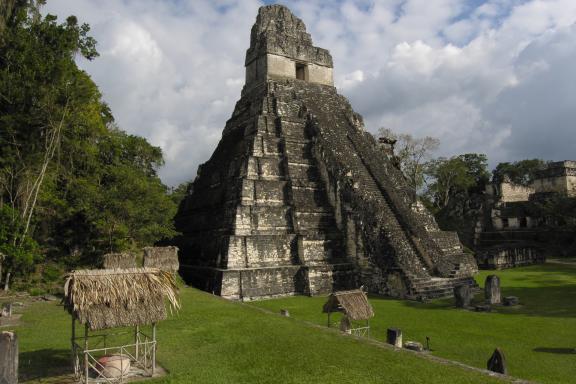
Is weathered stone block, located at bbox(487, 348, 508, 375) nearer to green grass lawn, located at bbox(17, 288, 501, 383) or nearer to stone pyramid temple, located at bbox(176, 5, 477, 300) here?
green grass lawn, located at bbox(17, 288, 501, 383)

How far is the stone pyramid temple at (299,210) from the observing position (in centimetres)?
1512

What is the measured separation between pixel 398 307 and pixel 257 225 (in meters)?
5.70

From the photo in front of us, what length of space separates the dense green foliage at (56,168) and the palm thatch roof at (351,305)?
32.5 ft

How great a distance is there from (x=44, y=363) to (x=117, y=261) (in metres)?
7.63

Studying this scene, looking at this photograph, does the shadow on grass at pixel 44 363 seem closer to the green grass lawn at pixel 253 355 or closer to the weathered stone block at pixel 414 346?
the green grass lawn at pixel 253 355

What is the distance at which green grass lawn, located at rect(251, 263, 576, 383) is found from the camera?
794 centimetres

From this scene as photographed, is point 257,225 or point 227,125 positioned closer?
point 257,225

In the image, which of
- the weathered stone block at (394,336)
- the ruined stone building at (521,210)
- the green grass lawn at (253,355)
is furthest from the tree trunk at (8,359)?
the ruined stone building at (521,210)

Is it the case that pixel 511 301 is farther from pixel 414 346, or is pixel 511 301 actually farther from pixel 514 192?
pixel 514 192

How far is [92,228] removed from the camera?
17625mm

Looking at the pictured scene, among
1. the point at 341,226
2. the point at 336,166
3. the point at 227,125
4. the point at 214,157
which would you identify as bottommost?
the point at 341,226

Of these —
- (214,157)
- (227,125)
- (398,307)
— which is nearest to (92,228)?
(214,157)

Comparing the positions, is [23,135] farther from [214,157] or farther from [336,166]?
[336,166]

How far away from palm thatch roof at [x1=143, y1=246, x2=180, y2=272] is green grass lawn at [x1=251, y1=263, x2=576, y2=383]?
383cm
